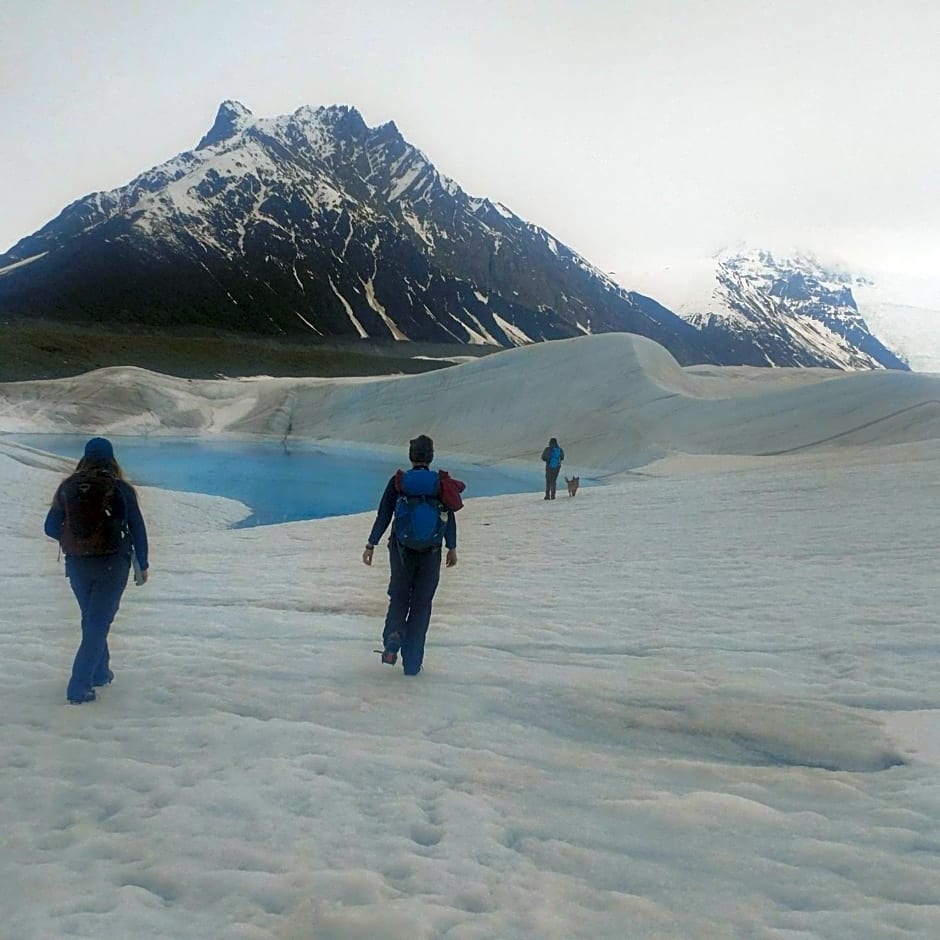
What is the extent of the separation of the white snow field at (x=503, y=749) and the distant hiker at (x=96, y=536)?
1.76ft

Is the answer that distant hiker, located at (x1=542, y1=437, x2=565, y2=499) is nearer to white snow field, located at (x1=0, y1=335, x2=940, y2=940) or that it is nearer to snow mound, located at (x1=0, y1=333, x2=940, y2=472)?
white snow field, located at (x1=0, y1=335, x2=940, y2=940)

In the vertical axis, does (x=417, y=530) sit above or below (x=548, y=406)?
below

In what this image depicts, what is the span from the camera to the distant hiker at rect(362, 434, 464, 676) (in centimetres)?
544

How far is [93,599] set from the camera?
5012 millimetres

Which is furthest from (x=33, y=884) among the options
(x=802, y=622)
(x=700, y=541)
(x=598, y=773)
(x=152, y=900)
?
(x=700, y=541)

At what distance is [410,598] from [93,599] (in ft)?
6.37

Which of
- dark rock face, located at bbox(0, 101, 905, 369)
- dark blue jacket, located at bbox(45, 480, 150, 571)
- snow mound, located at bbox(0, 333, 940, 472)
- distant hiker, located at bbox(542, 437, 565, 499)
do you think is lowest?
dark blue jacket, located at bbox(45, 480, 150, 571)

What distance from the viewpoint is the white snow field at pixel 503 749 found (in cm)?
308

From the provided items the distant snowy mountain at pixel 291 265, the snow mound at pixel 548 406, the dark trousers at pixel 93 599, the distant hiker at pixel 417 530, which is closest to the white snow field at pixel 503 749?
the dark trousers at pixel 93 599

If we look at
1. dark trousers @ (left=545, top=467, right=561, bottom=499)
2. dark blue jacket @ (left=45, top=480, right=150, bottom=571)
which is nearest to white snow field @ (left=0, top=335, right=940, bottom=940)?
dark blue jacket @ (left=45, top=480, right=150, bottom=571)

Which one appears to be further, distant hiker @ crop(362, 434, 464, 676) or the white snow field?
distant hiker @ crop(362, 434, 464, 676)

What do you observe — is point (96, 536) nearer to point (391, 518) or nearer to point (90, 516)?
point (90, 516)

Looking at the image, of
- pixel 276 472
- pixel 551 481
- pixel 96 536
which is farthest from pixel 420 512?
pixel 276 472

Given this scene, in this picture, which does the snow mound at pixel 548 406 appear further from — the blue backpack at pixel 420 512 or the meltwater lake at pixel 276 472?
the blue backpack at pixel 420 512
